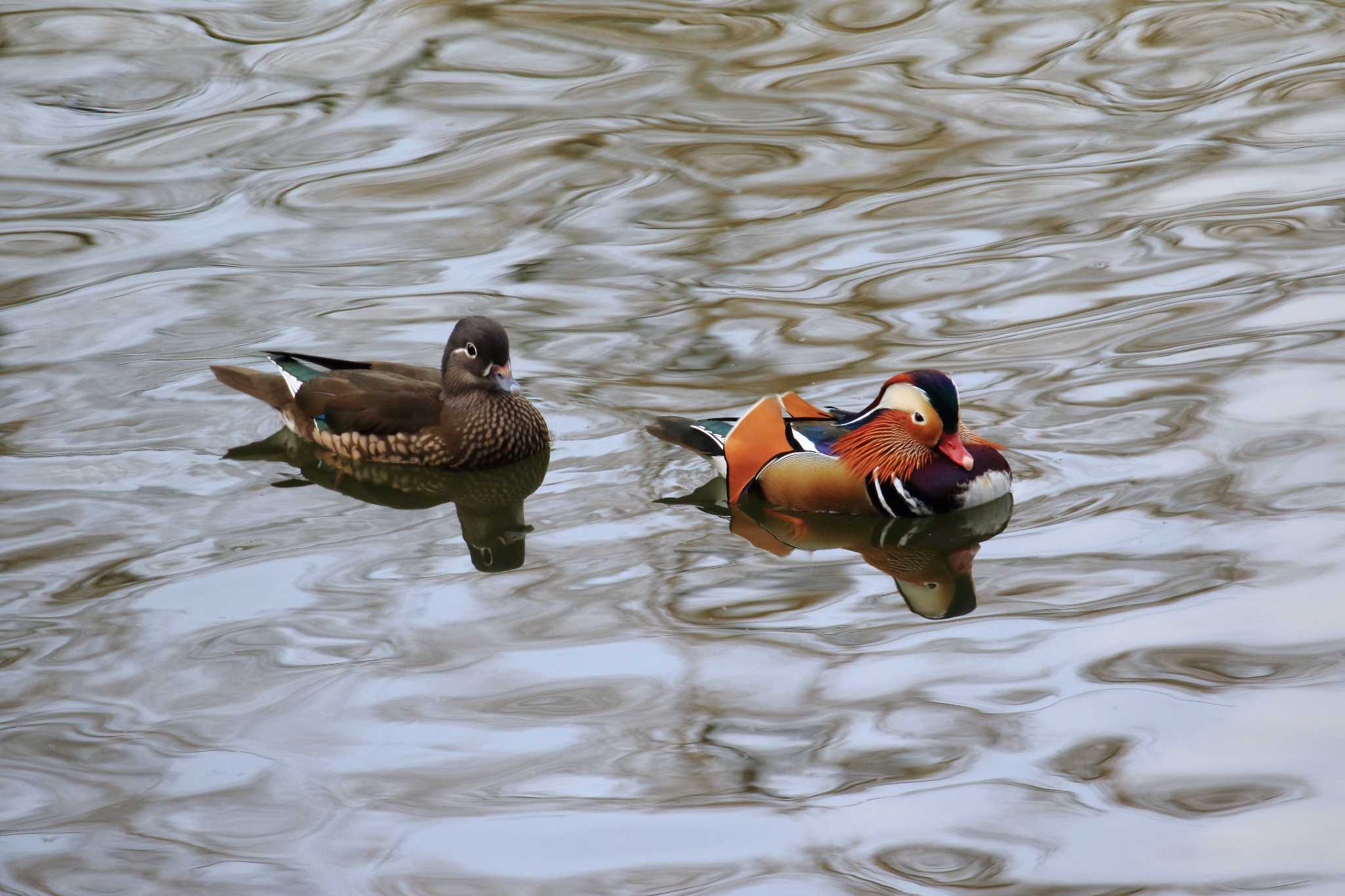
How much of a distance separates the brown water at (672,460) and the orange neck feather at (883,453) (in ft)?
0.73

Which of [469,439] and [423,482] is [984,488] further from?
[423,482]

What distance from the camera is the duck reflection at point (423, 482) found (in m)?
6.29

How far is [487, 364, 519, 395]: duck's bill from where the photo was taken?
6.46 m

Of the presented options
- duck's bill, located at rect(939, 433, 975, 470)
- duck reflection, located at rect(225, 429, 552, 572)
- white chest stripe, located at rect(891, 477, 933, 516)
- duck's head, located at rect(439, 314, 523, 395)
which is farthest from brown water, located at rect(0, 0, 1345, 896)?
duck's head, located at rect(439, 314, 523, 395)

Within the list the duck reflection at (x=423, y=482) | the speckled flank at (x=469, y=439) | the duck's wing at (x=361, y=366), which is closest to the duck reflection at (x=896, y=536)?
the duck reflection at (x=423, y=482)

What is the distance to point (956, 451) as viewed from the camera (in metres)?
5.81

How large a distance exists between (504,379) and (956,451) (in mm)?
1669

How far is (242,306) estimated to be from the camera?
8133mm

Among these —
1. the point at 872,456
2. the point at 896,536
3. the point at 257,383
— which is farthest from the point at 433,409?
the point at 896,536

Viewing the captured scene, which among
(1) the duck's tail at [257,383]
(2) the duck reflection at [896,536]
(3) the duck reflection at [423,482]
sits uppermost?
(1) the duck's tail at [257,383]

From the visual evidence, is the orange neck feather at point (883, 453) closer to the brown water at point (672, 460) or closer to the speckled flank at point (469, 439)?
the brown water at point (672, 460)

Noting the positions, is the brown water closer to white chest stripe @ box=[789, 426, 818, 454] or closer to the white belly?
the white belly

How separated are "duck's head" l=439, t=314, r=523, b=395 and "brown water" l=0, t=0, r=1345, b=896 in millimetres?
385

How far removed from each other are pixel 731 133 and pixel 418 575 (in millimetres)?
4768
